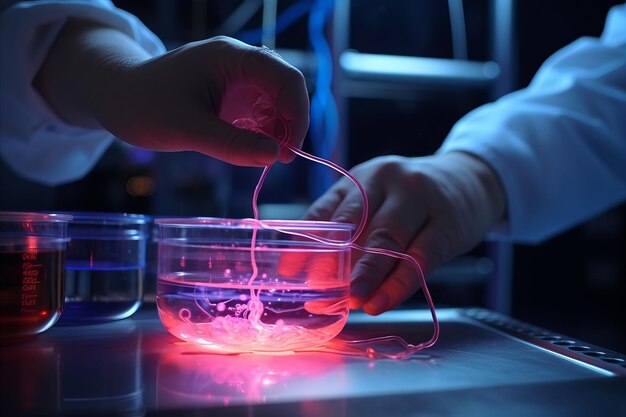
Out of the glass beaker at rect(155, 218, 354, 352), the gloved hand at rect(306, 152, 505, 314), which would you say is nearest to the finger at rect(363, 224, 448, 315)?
the gloved hand at rect(306, 152, 505, 314)

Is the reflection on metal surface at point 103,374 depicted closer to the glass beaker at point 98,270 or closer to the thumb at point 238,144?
the glass beaker at point 98,270

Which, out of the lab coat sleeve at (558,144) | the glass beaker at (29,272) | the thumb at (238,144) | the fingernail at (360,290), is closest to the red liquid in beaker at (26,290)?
the glass beaker at (29,272)

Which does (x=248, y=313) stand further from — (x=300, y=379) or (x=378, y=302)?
(x=378, y=302)

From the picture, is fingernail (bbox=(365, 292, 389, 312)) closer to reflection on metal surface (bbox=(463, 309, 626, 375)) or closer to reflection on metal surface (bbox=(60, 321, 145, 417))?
reflection on metal surface (bbox=(463, 309, 626, 375))

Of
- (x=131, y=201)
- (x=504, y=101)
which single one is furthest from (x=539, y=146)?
(x=131, y=201)

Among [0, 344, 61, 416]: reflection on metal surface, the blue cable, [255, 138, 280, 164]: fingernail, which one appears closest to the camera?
[0, 344, 61, 416]: reflection on metal surface

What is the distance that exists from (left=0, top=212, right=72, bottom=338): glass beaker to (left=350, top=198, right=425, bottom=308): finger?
0.38 m

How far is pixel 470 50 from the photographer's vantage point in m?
2.12

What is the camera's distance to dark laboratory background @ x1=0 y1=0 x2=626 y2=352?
202 centimetres

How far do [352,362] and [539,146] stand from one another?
765 millimetres

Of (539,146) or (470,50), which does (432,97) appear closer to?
(470,50)

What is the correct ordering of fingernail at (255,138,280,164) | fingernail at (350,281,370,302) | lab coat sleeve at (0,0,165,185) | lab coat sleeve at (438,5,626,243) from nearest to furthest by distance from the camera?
fingernail at (255,138,280,164)
fingernail at (350,281,370,302)
lab coat sleeve at (0,0,165,185)
lab coat sleeve at (438,5,626,243)

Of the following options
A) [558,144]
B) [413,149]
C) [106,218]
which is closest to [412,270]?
[106,218]

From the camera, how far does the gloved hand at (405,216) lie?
2.70 ft
